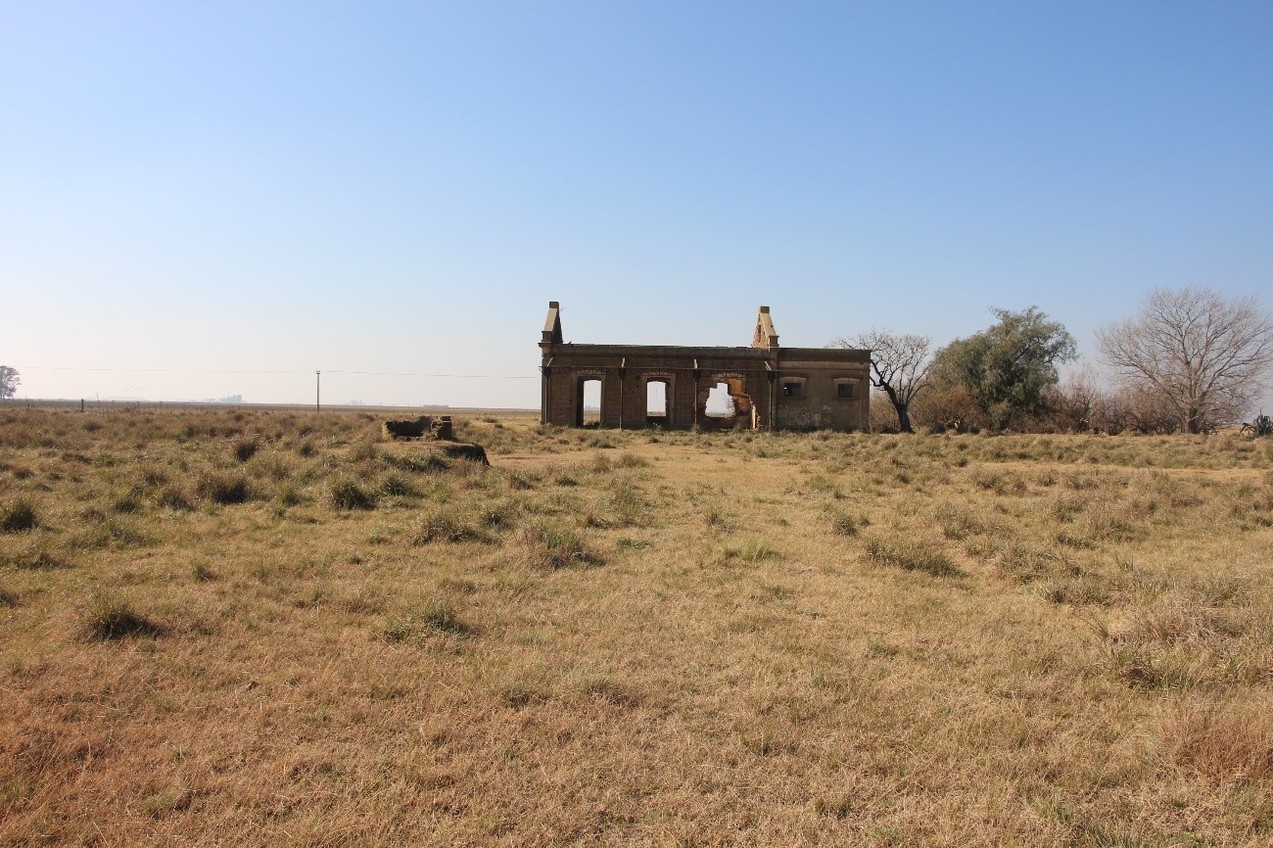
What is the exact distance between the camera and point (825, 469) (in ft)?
57.3

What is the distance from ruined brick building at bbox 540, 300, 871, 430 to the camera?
110 ft

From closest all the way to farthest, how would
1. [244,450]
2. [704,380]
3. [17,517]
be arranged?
[17,517] < [244,450] < [704,380]

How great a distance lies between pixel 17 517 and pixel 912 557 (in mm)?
10041

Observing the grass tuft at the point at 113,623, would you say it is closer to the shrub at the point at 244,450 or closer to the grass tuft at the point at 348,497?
the grass tuft at the point at 348,497

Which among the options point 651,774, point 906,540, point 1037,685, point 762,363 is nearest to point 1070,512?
point 906,540

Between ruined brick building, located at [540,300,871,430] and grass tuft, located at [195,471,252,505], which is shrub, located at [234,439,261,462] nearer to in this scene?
grass tuft, located at [195,471,252,505]

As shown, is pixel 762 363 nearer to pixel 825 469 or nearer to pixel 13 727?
pixel 825 469

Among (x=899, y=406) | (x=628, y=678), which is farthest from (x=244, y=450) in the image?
(x=899, y=406)

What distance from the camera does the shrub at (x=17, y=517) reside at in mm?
8531

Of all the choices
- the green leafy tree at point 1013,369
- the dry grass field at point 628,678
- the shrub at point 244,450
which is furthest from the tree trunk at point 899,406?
the shrub at point 244,450

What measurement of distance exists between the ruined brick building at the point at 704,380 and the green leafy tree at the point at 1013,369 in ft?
32.0

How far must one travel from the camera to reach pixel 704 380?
112 ft

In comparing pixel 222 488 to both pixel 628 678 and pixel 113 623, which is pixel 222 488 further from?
pixel 628 678

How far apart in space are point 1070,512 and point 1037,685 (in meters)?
7.49
